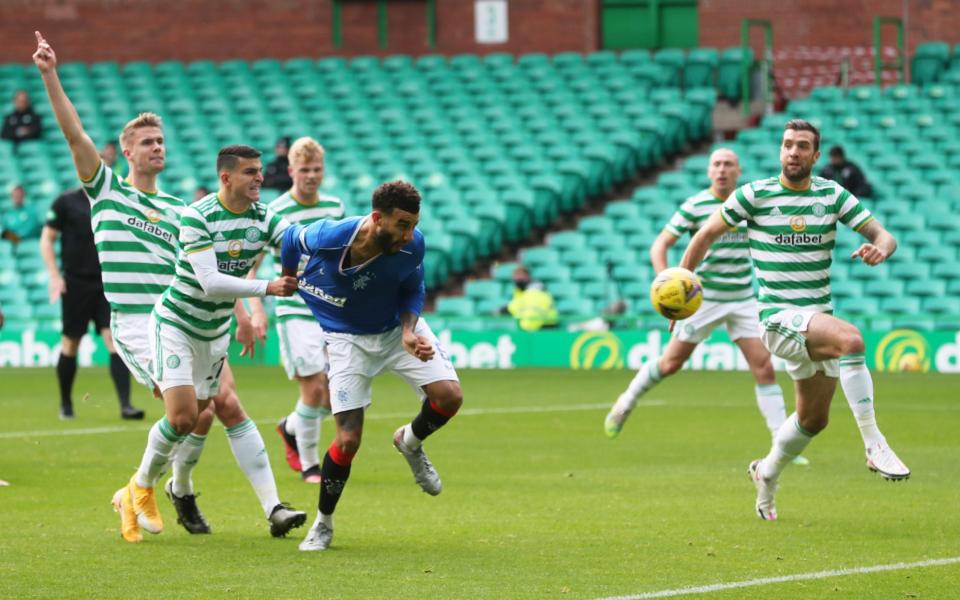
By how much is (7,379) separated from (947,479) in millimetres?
14315

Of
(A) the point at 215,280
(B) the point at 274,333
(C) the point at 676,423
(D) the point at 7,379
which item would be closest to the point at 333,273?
(A) the point at 215,280

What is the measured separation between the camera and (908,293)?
2373cm

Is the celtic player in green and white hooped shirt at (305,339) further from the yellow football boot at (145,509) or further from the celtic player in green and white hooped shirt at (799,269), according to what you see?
the celtic player in green and white hooped shirt at (799,269)

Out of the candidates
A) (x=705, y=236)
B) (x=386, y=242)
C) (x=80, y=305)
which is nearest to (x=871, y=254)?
(x=705, y=236)

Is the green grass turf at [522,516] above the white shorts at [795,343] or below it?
below

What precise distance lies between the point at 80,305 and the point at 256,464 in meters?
7.20

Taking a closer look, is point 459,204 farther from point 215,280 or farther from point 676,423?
point 215,280

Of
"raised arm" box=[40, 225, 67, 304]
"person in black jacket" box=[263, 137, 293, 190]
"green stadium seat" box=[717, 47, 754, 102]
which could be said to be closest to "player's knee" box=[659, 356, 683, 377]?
"raised arm" box=[40, 225, 67, 304]

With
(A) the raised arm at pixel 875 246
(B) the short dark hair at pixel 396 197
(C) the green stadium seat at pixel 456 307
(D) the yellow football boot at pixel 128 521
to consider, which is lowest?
(C) the green stadium seat at pixel 456 307

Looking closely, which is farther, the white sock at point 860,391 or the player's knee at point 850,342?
the white sock at point 860,391

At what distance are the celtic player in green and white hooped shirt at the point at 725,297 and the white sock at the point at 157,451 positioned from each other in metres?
4.72

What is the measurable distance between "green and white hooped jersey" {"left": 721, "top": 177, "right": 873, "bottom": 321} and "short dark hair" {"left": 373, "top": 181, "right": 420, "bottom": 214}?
7.28 ft

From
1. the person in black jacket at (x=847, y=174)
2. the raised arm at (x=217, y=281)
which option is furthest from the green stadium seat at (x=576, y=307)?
the raised arm at (x=217, y=281)

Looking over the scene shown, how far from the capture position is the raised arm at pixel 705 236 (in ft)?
31.5
